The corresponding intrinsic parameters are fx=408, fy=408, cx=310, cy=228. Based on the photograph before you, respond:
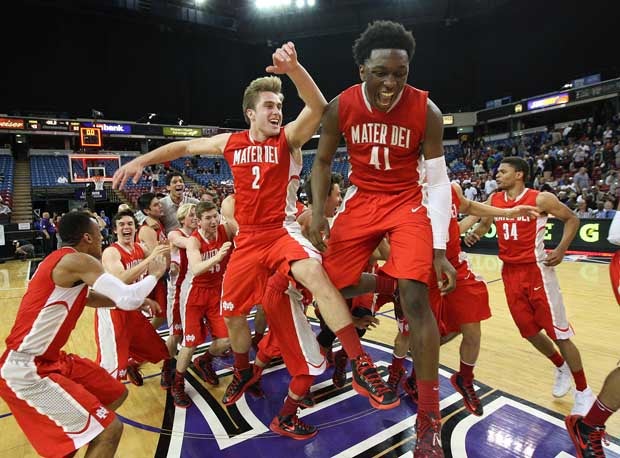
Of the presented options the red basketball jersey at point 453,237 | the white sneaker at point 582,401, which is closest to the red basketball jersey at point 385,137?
the red basketball jersey at point 453,237

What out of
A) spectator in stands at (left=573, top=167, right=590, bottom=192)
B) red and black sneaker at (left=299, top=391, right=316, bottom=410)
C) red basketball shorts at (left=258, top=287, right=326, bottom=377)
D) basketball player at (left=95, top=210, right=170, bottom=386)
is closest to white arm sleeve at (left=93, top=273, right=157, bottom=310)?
basketball player at (left=95, top=210, right=170, bottom=386)

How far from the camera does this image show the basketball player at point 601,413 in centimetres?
244

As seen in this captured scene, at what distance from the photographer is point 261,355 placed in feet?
12.3

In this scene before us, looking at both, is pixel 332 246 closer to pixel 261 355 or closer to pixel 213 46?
pixel 261 355

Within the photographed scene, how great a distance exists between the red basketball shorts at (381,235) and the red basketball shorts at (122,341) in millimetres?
2019

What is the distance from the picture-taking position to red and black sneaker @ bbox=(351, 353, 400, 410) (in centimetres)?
212

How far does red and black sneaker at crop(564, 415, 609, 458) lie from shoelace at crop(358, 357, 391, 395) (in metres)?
1.45

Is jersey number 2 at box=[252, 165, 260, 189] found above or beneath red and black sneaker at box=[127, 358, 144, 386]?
above

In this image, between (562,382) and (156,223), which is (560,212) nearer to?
(562,382)

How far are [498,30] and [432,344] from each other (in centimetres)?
3125

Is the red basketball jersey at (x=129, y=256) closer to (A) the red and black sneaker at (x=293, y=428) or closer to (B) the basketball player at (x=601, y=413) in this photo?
(A) the red and black sneaker at (x=293, y=428)

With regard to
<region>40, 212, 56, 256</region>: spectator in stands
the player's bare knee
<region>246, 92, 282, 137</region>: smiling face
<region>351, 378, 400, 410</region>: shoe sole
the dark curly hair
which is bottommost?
<region>40, 212, 56, 256</region>: spectator in stands

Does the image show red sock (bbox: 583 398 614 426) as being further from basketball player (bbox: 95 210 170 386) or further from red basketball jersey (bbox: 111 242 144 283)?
red basketball jersey (bbox: 111 242 144 283)

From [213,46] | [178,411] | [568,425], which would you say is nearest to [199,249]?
[178,411]
